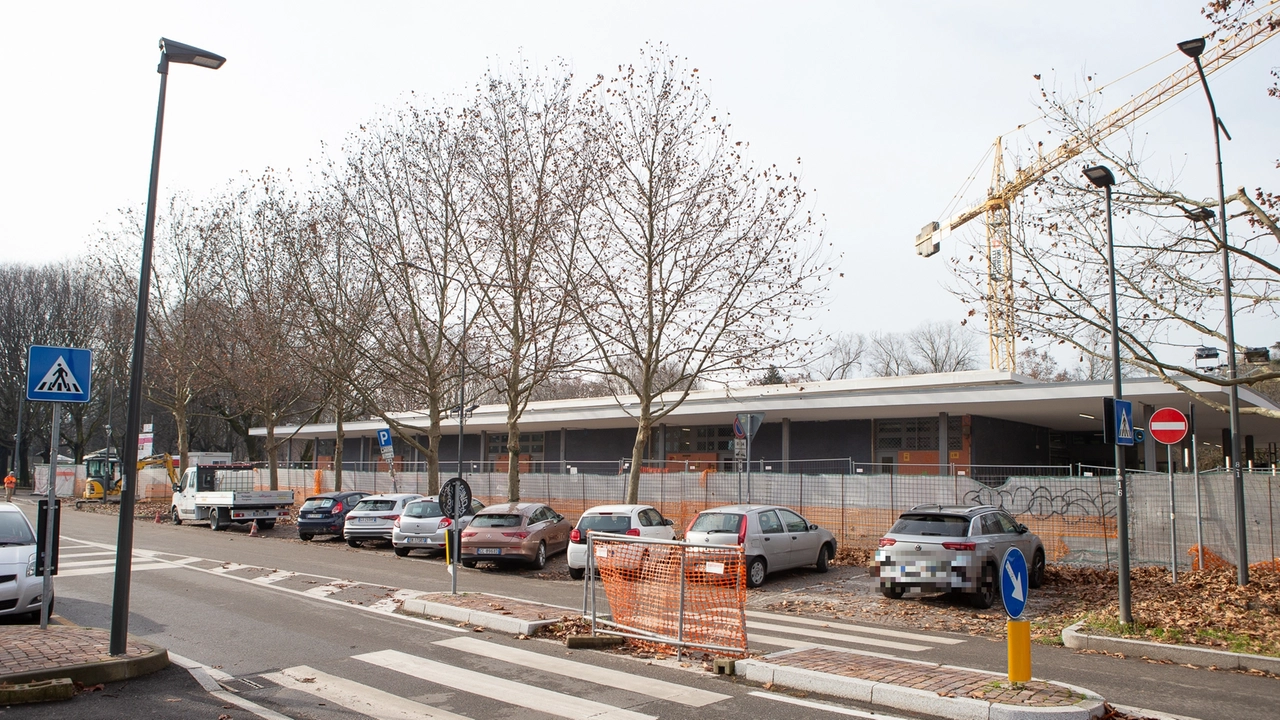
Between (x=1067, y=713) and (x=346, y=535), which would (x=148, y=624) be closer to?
(x=1067, y=713)

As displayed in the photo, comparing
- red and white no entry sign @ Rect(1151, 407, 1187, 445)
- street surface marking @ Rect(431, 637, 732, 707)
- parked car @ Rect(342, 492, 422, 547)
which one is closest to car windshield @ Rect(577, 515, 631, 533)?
street surface marking @ Rect(431, 637, 732, 707)

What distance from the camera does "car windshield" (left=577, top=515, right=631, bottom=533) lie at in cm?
1788

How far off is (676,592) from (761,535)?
699 centimetres

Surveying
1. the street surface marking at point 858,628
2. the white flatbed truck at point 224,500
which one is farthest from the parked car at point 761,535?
the white flatbed truck at point 224,500

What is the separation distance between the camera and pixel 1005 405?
28766mm

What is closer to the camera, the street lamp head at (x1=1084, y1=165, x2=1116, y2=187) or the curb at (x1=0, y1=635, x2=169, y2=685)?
the curb at (x1=0, y1=635, x2=169, y2=685)

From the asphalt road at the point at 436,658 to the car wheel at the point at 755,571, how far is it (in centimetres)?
46

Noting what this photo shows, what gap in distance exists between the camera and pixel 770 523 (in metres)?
17.0

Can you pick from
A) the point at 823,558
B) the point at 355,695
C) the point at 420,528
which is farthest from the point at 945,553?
the point at 420,528

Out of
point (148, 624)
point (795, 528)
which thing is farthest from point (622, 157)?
point (148, 624)

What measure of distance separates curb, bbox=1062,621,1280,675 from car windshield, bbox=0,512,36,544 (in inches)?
544

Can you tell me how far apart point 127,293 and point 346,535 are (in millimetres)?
24541

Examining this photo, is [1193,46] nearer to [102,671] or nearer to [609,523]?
[609,523]

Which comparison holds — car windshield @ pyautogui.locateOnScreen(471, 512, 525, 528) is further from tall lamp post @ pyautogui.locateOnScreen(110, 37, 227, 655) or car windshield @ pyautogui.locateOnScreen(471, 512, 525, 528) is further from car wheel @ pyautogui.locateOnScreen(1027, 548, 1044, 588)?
tall lamp post @ pyautogui.locateOnScreen(110, 37, 227, 655)
